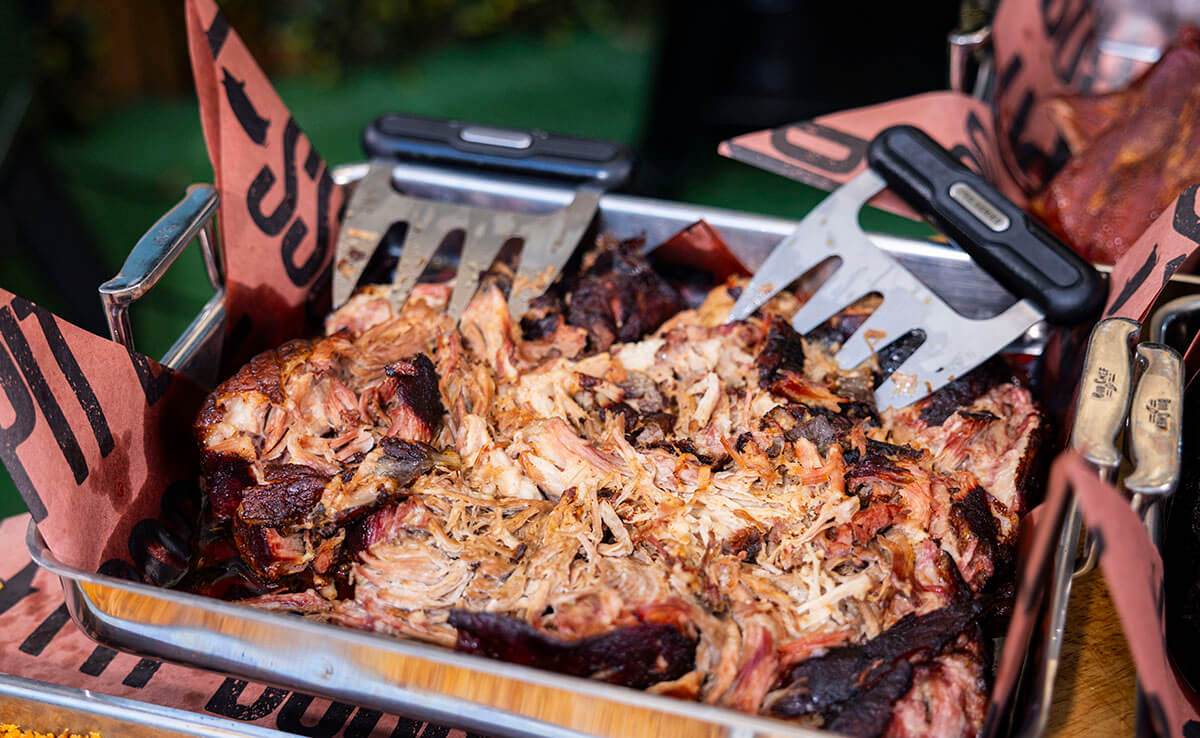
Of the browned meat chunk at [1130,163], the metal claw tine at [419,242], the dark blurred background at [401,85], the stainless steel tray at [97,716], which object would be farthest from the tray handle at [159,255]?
the dark blurred background at [401,85]

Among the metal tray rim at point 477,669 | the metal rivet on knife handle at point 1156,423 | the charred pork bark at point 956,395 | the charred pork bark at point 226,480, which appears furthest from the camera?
the charred pork bark at point 956,395

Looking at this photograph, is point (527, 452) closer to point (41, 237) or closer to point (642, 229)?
point (642, 229)

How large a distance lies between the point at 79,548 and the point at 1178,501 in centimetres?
203

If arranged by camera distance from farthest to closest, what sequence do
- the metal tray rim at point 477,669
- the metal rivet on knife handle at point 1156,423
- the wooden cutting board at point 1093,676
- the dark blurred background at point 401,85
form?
the dark blurred background at point 401,85 < the wooden cutting board at point 1093,676 < the metal rivet on knife handle at point 1156,423 < the metal tray rim at point 477,669

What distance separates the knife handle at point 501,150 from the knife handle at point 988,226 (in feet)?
2.28

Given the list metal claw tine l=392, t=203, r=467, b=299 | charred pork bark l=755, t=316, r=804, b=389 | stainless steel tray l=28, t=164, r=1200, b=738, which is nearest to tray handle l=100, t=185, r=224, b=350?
stainless steel tray l=28, t=164, r=1200, b=738

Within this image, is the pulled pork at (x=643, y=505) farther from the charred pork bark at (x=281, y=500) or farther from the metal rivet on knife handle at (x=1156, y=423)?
the metal rivet on knife handle at (x=1156, y=423)

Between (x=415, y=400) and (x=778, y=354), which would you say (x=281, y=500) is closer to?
(x=415, y=400)

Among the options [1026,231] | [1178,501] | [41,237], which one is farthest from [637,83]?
[1178,501]

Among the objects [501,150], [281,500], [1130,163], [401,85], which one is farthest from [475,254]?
[401,85]

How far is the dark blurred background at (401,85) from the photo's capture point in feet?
14.8

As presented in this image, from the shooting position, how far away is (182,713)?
4.75 ft

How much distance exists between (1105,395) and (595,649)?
0.89 m

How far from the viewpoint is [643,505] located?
5.33ft
